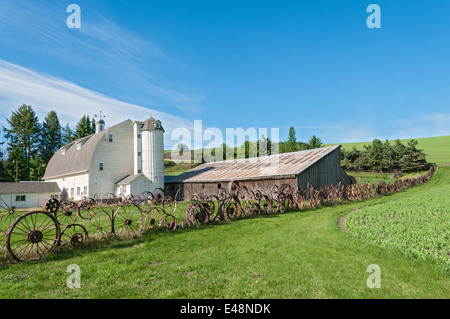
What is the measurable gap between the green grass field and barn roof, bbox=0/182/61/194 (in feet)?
92.2

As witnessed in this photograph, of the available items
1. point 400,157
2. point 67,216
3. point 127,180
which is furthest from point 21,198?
point 400,157

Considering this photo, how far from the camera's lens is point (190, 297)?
189 inches

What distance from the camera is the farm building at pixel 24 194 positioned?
96.6ft

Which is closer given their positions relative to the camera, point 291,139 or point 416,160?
point 416,160

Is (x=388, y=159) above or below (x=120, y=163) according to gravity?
above

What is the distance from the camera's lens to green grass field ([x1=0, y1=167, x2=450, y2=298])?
498 centimetres

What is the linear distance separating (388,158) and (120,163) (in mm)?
46544

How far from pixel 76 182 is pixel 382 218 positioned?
30.9 metres

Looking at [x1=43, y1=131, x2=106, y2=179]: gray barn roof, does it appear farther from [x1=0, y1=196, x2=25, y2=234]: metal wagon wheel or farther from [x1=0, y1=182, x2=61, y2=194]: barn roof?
[x1=0, y1=196, x2=25, y2=234]: metal wagon wheel

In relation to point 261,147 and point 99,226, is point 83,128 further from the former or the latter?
point 99,226

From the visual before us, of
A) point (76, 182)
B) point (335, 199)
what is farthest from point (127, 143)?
point (335, 199)

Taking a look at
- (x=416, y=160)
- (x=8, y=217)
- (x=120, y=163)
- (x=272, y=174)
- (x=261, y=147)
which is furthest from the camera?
(x=261, y=147)

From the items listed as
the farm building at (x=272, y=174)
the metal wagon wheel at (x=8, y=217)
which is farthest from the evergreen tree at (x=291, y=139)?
the metal wagon wheel at (x=8, y=217)

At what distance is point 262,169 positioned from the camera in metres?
25.6
